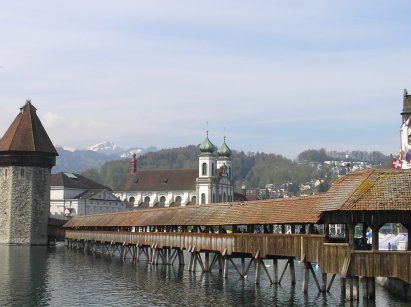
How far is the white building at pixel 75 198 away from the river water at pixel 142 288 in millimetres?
61890

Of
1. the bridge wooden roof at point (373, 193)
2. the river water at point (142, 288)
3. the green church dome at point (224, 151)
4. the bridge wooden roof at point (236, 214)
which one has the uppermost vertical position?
the green church dome at point (224, 151)

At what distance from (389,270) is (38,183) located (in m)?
58.4

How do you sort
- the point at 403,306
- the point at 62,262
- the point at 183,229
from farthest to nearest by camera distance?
the point at 62,262 < the point at 183,229 < the point at 403,306

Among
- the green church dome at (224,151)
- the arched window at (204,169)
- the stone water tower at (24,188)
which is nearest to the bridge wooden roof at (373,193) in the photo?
the stone water tower at (24,188)

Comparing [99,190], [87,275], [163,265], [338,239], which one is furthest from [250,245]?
[99,190]

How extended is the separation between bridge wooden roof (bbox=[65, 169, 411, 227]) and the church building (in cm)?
7591

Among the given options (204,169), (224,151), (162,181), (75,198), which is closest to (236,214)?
(75,198)

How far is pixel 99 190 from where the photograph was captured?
117188 mm

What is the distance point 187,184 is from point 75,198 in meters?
23.2

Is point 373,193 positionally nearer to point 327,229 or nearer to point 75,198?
point 327,229

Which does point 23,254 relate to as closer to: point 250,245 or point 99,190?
point 250,245

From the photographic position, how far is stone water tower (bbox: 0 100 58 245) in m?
78.9

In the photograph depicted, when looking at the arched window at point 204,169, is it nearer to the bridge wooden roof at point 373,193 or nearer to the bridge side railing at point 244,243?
the bridge side railing at point 244,243

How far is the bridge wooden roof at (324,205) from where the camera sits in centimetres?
2673
